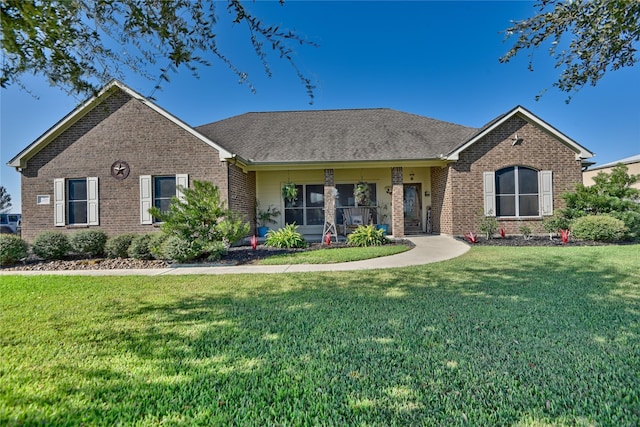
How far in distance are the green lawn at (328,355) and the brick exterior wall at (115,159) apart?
671cm

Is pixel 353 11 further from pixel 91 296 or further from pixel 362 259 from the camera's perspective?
pixel 91 296

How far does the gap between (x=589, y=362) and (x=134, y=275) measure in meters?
7.94

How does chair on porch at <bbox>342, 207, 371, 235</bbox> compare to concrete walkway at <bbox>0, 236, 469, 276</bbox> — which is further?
chair on porch at <bbox>342, 207, 371, 235</bbox>

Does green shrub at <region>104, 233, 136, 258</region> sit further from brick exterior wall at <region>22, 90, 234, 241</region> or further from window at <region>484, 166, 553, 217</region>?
window at <region>484, 166, 553, 217</region>

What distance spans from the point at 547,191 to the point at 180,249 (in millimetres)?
13152

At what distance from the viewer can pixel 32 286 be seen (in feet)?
20.2

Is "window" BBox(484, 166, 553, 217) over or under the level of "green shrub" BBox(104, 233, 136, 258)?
over

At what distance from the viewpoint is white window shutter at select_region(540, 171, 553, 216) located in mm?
12180

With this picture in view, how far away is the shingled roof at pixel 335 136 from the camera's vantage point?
12.8m

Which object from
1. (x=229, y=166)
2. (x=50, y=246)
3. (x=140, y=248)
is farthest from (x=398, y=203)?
(x=50, y=246)

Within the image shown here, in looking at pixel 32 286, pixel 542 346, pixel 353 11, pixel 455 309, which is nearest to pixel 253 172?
pixel 353 11

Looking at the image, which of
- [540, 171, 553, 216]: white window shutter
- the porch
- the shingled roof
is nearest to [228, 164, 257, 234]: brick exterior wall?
the porch

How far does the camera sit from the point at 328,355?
296 centimetres

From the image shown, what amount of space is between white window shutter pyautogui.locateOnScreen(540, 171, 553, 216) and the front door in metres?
4.77
